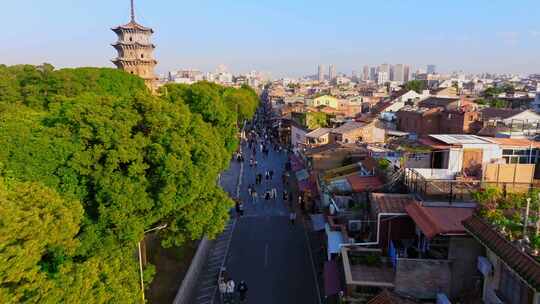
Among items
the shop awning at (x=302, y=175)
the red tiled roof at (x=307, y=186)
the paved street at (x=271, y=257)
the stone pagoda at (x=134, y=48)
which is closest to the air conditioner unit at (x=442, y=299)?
the paved street at (x=271, y=257)

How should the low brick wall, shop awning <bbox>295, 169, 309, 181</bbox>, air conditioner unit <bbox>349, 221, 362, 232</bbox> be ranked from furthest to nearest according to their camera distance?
shop awning <bbox>295, 169, 309, 181</bbox> → the low brick wall → air conditioner unit <bbox>349, 221, 362, 232</bbox>

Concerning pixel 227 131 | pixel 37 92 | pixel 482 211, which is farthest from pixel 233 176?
pixel 482 211

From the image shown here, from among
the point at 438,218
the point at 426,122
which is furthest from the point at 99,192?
the point at 426,122

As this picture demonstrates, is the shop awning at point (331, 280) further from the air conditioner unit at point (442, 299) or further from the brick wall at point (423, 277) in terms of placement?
the air conditioner unit at point (442, 299)

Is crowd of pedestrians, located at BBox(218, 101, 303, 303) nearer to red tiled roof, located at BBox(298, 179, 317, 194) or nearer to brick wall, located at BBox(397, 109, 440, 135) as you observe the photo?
red tiled roof, located at BBox(298, 179, 317, 194)

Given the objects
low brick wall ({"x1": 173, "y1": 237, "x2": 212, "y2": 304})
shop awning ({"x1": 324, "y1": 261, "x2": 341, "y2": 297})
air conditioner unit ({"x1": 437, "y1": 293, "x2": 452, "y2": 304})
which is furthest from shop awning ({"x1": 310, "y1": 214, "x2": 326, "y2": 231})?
air conditioner unit ({"x1": 437, "y1": 293, "x2": 452, "y2": 304})

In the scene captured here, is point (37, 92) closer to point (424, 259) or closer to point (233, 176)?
point (233, 176)
